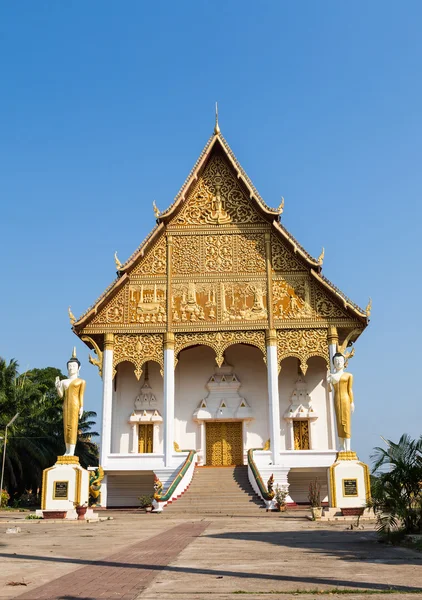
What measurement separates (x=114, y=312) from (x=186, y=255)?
314 centimetres

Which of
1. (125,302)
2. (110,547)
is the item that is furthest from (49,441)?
(110,547)

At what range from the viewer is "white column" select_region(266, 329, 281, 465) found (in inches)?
810

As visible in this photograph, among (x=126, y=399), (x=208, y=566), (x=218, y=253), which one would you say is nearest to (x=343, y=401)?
(x=218, y=253)

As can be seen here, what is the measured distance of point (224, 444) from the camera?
23203 mm

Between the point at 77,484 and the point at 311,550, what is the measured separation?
11.2 m

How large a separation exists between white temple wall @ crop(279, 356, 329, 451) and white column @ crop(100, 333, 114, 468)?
20.2 ft

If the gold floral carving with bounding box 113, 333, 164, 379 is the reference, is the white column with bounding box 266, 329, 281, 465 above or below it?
below

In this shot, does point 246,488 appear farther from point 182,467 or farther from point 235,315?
point 235,315

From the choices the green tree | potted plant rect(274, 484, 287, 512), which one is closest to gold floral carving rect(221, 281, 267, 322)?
potted plant rect(274, 484, 287, 512)

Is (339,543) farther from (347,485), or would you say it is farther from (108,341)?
(108,341)

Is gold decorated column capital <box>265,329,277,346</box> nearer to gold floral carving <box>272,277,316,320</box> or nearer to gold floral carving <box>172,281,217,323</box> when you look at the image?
gold floral carving <box>272,277,316,320</box>

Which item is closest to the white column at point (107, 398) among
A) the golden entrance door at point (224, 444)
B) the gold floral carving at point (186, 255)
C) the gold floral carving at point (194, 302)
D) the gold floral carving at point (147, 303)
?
the gold floral carving at point (147, 303)

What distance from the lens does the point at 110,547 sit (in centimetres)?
876

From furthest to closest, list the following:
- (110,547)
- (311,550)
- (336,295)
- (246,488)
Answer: (336,295) → (246,488) → (110,547) → (311,550)
